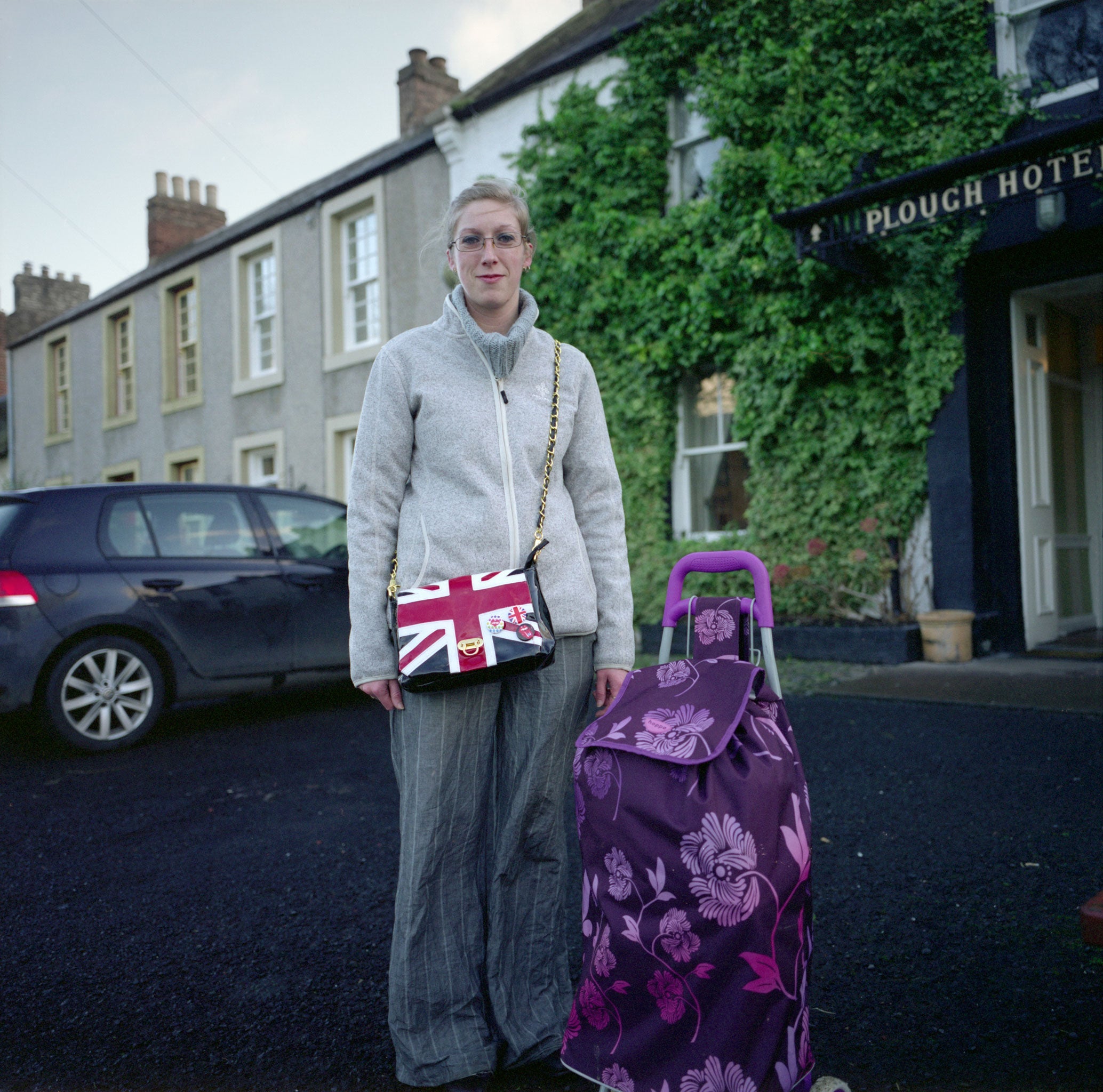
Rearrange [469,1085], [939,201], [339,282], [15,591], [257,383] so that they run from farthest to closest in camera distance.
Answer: [257,383], [339,282], [939,201], [15,591], [469,1085]

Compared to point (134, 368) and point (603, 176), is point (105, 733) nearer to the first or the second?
point (603, 176)

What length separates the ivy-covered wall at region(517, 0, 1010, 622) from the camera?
736 centimetres

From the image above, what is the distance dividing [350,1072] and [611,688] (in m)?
1.03

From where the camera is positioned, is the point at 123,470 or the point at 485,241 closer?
the point at 485,241

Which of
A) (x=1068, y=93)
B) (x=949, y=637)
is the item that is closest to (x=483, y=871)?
(x=949, y=637)

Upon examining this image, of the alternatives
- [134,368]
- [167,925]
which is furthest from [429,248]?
[134,368]

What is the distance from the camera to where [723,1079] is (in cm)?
167

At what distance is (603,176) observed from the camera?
962cm

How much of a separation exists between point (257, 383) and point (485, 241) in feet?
43.9

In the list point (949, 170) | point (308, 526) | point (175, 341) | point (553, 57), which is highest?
point (553, 57)

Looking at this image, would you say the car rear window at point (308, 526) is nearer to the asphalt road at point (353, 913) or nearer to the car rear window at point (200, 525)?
the car rear window at point (200, 525)

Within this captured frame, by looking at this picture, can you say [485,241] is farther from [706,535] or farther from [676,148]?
[676,148]

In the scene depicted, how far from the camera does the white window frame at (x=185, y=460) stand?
15.7 meters

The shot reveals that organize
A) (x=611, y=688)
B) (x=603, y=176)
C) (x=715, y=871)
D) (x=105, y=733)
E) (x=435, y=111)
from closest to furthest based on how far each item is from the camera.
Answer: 1. (x=715, y=871)
2. (x=611, y=688)
3. (x=105, y=733)
4. (x=603, y=176)
5. (x=435, y=111)
